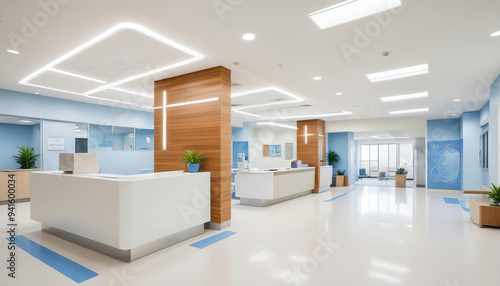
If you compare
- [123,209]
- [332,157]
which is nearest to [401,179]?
[332,157]

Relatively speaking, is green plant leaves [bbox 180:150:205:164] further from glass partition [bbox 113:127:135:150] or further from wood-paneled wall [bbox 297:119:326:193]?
wood-paneled wall [bbox 297:119:326:193]

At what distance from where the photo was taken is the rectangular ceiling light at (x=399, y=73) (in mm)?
5387

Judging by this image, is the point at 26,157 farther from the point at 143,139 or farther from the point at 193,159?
the point at 193,159

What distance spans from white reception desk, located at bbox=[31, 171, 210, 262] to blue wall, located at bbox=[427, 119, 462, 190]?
11577 mm

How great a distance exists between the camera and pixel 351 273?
3270 millimetres

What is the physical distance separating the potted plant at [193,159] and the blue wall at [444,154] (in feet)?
37.8

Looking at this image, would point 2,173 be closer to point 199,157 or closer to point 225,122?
point 199,157

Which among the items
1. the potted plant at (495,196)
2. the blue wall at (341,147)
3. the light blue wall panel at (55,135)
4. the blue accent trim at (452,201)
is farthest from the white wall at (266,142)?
the potted plant at (495,196)

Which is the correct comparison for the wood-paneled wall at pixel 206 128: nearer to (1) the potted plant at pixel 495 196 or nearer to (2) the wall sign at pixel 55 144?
(2) the wall sign at pixel 55 144

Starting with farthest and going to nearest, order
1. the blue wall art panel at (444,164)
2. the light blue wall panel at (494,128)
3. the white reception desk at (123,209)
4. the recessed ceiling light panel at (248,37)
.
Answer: the blue wall art panel at (444,164) → the light blue wall panel at (494,128) → the recessed ceiling light panel at (248,37) → the white reception desk at (123,209)

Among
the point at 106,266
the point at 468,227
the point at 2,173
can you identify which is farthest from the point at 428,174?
the point at 2,173

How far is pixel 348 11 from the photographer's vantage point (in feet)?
10.7

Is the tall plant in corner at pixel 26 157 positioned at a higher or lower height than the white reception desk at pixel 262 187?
higher

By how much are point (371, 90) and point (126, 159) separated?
9.15m
